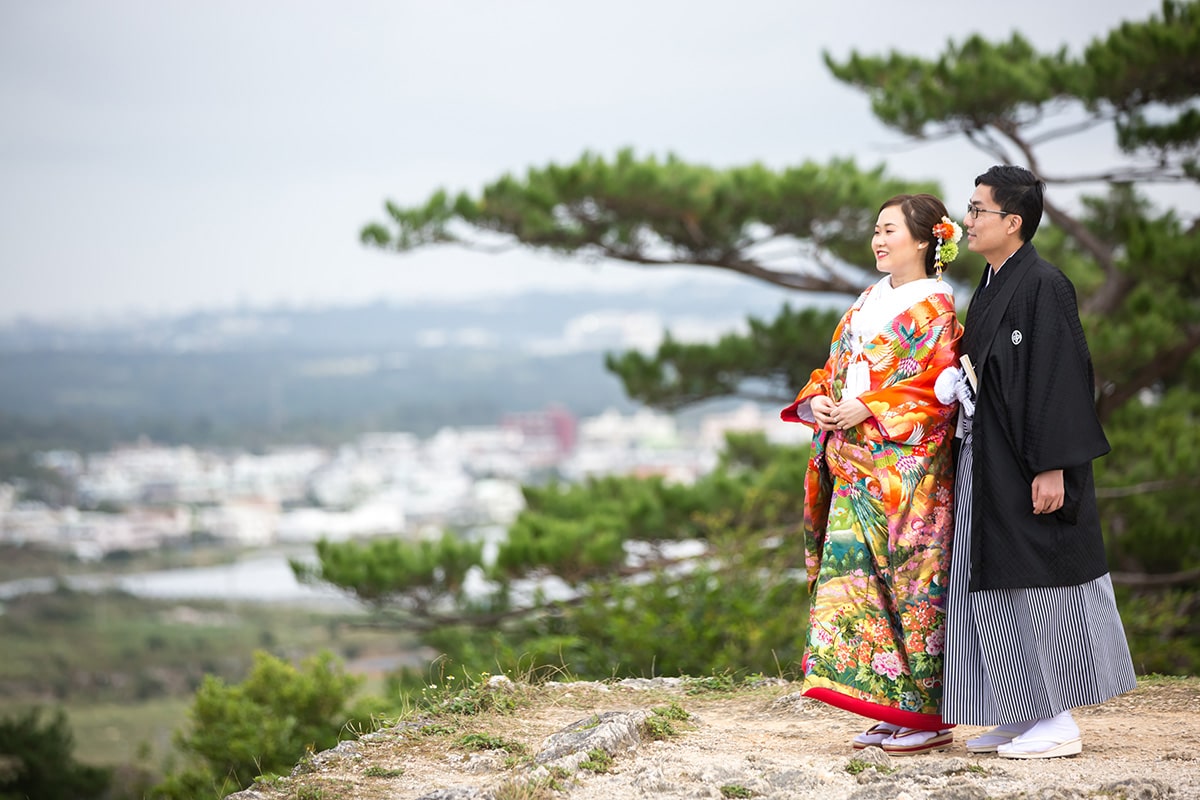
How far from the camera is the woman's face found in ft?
10.0

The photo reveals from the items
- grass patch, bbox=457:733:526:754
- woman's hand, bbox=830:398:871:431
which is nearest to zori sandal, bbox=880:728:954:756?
woman's hand, bbox=830:398:871:431

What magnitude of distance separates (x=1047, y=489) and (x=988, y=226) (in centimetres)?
66

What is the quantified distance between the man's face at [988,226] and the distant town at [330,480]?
27.4m

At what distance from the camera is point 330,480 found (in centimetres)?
Answer: 4012

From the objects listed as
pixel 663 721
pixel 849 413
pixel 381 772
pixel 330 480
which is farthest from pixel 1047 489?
pixel 330 480

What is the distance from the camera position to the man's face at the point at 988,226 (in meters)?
2.99

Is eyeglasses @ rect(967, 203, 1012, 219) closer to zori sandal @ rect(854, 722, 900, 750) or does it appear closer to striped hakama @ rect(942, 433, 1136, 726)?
striped hakama @ rect(942, 433, 1136, 726)

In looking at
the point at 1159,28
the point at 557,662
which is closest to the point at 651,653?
the point at 557,662

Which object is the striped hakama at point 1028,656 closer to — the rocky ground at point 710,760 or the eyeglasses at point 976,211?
the rocky ground at point 710,760

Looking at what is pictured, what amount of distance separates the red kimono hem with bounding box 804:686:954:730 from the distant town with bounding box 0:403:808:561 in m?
27.3

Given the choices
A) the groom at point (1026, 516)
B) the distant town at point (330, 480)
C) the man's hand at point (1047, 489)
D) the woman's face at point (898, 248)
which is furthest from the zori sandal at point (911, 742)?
the distant town at point (330, 480)

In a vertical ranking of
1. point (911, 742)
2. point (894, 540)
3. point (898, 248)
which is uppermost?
point (898, 248)

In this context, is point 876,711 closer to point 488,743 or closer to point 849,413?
point 849,413

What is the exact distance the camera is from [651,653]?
6.23 metres
